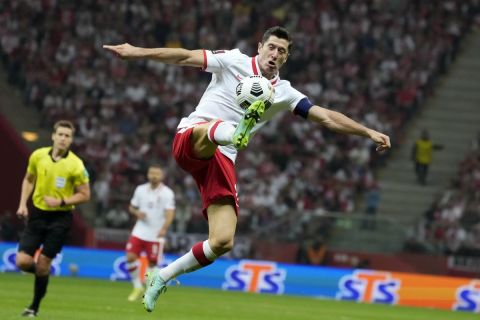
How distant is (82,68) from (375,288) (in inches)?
437

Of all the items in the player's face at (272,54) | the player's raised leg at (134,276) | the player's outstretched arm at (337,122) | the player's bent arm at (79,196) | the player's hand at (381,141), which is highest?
the player's face at (272,54)

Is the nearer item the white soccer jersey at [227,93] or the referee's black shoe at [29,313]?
the white soccer jersey at [227,93]

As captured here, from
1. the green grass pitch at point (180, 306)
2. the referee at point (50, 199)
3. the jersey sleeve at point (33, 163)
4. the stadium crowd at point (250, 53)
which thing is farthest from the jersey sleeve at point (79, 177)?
the stadium crowd at point (250, 53)

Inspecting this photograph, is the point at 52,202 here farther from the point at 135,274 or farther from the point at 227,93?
the point at 135,274

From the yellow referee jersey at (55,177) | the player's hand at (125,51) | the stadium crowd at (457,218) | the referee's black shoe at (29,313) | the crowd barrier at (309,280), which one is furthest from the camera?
the stadium crowd at (457,218)

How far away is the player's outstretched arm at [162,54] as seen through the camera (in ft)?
31.9

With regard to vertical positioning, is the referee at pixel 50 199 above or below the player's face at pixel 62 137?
below

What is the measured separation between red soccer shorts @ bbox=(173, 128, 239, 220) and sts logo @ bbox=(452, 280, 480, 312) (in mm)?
13835

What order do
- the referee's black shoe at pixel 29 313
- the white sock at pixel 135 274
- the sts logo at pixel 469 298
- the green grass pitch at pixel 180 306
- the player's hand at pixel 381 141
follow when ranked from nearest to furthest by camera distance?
the player's hand at pixel 381 141
the referee's black shoe at pixel 29 313
the green grass pitch at pixel 180 306
the white sock at pixel 135 274
the sts logo at pixel 469 298

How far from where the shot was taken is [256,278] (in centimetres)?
2483

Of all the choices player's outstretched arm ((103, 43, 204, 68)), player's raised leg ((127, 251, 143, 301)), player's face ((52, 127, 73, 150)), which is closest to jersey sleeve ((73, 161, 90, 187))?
player's face ((52, 127, 73, 150))

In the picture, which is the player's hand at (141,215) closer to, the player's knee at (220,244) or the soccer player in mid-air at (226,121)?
the soccer player in mid-air at (226,121)

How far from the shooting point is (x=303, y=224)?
25391mm

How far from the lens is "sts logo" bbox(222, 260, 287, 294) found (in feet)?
81.3
